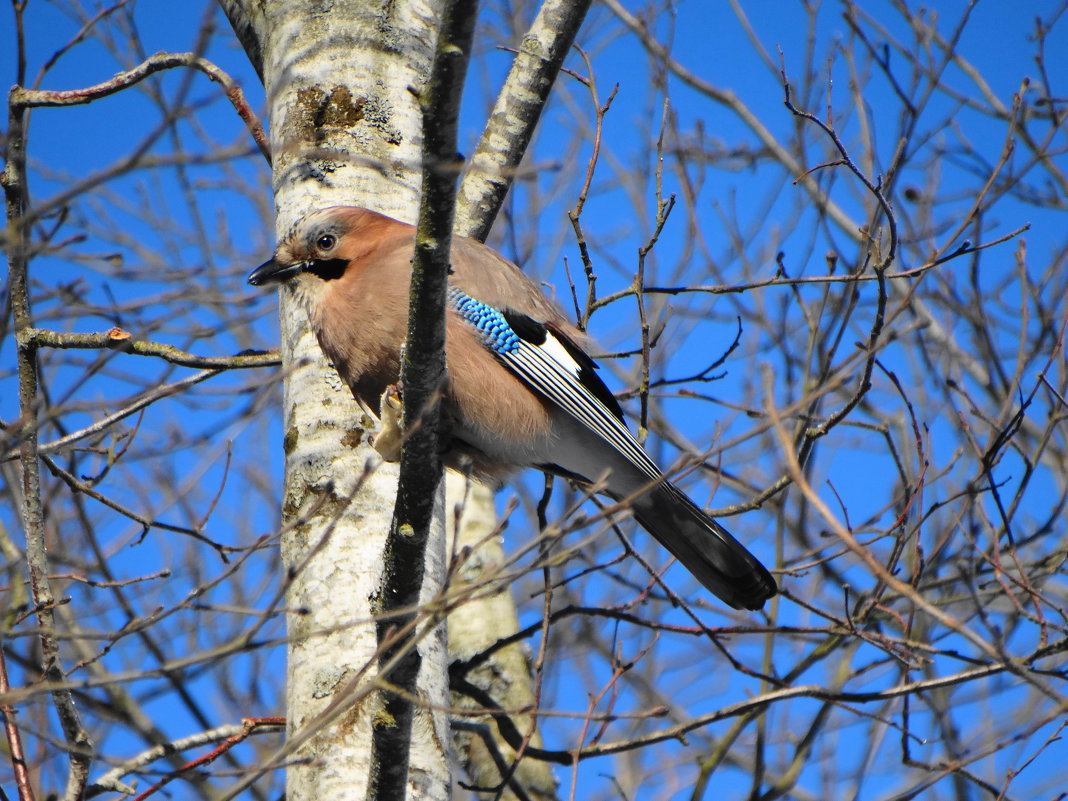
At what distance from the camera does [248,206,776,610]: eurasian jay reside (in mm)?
3494

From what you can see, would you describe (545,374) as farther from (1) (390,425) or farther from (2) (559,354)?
(1) (390,425)

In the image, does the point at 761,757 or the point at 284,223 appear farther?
the point at 761,757

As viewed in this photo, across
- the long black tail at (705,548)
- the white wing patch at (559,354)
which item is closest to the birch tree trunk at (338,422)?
the white wing patch at (559,354)

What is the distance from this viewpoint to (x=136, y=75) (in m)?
3.53

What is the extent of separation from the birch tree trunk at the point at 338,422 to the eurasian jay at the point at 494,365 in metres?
0.17

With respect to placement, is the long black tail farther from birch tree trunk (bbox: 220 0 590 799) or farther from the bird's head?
the bird's head

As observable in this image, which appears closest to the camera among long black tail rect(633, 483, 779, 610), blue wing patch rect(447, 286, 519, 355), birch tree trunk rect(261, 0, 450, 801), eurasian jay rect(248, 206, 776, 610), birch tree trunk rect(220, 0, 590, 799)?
birch tree trunk rect(261, 0, 450, 801)

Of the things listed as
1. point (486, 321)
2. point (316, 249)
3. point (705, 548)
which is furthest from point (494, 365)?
point (705, 548)

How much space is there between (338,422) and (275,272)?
0.67 metres

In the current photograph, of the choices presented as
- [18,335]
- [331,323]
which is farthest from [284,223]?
[18,335]

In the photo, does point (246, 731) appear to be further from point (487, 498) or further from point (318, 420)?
point (487, 498)

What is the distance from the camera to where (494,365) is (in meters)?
3.59

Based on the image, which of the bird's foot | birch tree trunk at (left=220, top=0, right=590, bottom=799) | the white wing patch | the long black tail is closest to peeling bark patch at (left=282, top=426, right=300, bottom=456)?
birch tree trunk at (left=220, top=0, right=590, bottom=799)

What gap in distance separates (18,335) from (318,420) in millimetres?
941
